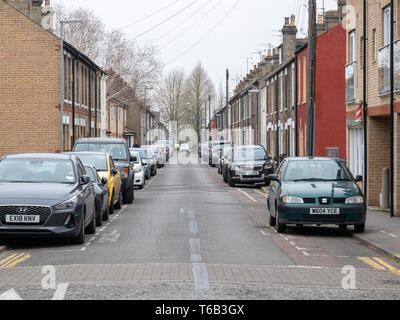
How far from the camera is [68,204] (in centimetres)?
Answer: 1259

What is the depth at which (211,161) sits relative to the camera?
60031 mm

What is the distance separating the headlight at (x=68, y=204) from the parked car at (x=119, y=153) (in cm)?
1004

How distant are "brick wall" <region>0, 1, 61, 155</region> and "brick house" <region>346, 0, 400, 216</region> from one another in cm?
1741

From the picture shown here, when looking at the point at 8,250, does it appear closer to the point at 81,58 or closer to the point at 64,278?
the point at 64,278

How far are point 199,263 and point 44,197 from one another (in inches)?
130

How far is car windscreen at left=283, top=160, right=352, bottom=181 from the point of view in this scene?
15.9 metres

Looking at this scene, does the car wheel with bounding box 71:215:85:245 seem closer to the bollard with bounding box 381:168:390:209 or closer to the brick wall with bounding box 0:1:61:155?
the bollard with bounding box 381:168:390:209

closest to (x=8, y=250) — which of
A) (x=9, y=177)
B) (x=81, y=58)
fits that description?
Answer: (x=9, y=177)

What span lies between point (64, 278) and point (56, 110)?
29627 millimetres

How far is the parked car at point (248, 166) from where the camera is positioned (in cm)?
3306

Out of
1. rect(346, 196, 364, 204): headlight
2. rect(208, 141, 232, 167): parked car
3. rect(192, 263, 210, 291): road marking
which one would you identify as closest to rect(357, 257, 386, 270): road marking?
rect(192, 263, 210, 291): road marking

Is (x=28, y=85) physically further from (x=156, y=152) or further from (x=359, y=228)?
(x=359, y=228)

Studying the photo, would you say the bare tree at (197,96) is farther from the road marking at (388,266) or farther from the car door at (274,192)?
the road marking at (388,266)

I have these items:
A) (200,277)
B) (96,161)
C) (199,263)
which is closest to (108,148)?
(96,161)
